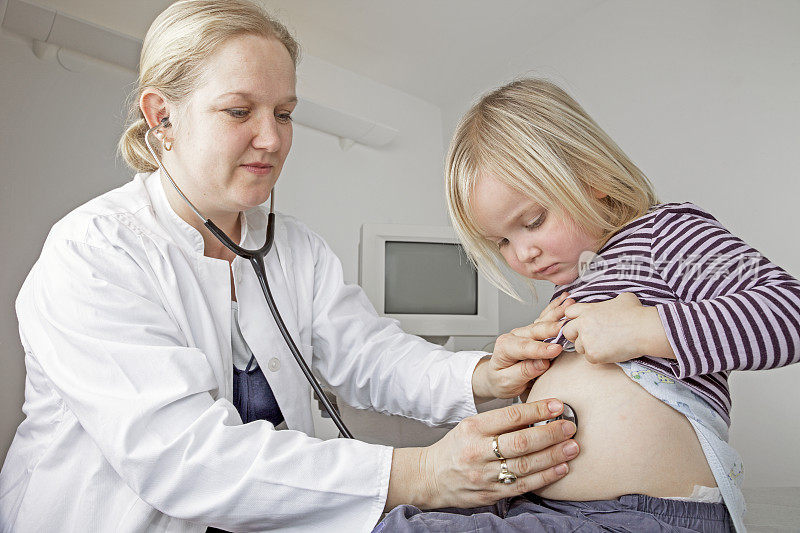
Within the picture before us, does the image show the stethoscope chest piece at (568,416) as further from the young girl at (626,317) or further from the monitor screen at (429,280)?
the monitor screen at (429,280)

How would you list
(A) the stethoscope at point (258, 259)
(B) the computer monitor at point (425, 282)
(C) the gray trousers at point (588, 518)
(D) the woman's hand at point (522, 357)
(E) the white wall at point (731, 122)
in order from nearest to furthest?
(C) the gray trousers at point (588, 518) → (D) the woman's hand at point (522, 357) → (A) the stethoscope at point (258, 259) → (E) the white wall at point (731, 122) → (B) the computer monitor at point (425, 282)

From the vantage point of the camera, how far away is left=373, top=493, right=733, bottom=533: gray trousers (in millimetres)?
682

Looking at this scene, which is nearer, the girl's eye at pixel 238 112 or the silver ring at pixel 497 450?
the silver ring at pixel 497 450

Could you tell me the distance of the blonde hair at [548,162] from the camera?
94 centimetres

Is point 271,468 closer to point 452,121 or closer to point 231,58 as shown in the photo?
point 231,58

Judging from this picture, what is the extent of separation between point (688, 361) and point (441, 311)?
1.55m

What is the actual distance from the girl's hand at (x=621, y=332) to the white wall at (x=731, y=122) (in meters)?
1.03

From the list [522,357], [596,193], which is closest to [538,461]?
[522,357]

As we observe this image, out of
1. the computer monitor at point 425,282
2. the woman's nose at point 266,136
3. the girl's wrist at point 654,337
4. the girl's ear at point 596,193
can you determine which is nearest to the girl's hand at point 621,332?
the girl's wrist at point 654,337

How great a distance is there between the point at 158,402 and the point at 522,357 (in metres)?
0.52

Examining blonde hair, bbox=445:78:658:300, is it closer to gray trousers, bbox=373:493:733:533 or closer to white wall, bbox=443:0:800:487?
gray trousers, bbox=373:493:733:533

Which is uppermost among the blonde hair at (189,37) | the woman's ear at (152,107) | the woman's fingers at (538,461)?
the blonde hair at (189,37)

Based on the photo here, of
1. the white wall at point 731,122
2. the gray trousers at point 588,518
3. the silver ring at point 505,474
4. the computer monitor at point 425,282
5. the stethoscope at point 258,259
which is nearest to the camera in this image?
the gray trousers at point 588,518

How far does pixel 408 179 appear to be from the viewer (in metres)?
2.96
